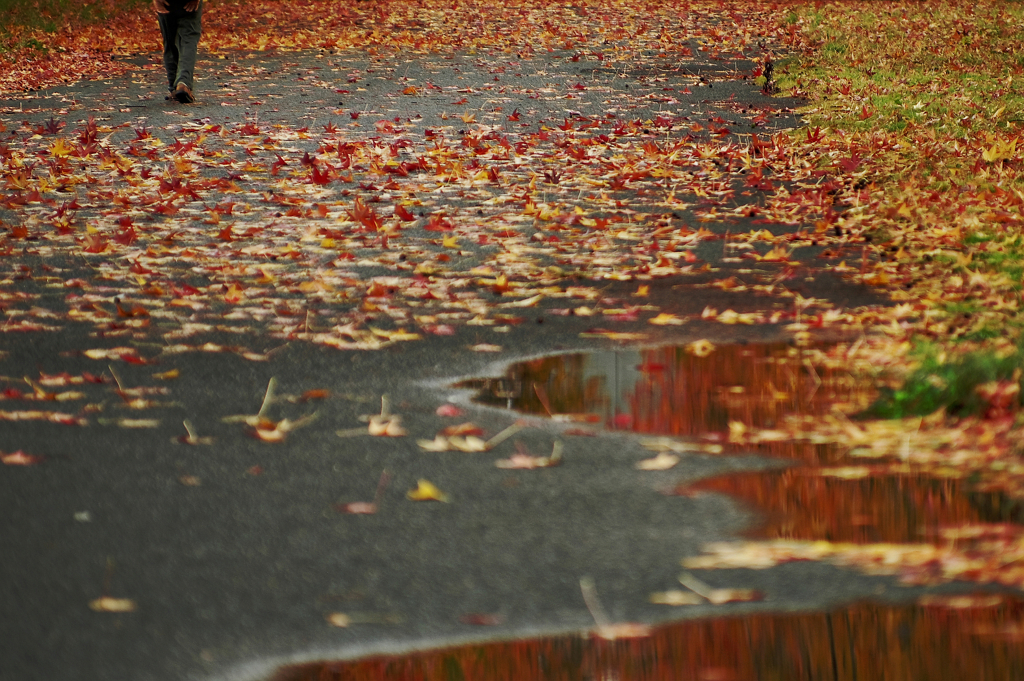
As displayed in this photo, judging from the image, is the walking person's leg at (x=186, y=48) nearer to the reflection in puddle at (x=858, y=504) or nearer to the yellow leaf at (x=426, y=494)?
the yellow leaf at (x=426, y=494)

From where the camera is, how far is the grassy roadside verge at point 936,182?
5242 millimetres

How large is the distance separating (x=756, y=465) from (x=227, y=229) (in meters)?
4.65

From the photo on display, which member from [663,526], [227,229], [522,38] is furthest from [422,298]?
[522,38]

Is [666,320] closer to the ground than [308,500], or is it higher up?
higher up

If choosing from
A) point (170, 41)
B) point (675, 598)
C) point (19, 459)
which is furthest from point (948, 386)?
point (170, 41)

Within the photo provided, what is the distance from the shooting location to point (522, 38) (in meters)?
21.5

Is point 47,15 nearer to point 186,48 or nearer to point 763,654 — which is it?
point 186,48

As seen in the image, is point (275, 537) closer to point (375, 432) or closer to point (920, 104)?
point (375, 432)

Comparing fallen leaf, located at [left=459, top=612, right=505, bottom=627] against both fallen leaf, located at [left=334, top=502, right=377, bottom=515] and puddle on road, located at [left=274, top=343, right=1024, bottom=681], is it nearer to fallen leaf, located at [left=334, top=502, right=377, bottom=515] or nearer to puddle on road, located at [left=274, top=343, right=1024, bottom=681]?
puddle on road, located at [left=274, top=343, right=1024, bottom=681]

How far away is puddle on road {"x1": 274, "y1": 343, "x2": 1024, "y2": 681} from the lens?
3.11 metres

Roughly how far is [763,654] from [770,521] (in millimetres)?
806

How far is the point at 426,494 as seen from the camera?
4117mm

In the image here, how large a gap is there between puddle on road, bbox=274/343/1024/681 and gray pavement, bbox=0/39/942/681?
0.09 metres

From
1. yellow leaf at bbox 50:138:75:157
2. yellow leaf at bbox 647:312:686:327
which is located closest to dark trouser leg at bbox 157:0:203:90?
yellow leaf at bbox 50:138:75:157
